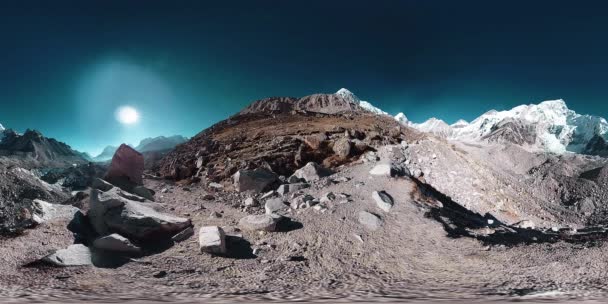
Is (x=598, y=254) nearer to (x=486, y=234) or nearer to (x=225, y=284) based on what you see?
(x=486, y=234)

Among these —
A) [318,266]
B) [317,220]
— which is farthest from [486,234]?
[318,266]

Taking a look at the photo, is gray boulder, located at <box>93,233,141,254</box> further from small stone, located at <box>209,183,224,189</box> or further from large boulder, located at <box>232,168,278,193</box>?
small stone, located at <box>209,183,224,189</box>

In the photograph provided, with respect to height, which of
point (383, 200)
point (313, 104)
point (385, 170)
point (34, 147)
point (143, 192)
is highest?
point (34, 147)

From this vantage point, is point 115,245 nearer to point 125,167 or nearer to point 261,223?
point 261,223

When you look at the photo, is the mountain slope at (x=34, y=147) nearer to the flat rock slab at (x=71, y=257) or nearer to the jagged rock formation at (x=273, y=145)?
the jagged rock formation at (x=273, y=145)

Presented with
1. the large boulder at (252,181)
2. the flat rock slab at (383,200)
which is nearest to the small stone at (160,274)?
A: the flat rock slab at (383,200)

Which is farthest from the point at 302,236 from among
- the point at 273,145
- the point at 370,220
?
the point at 273,145
